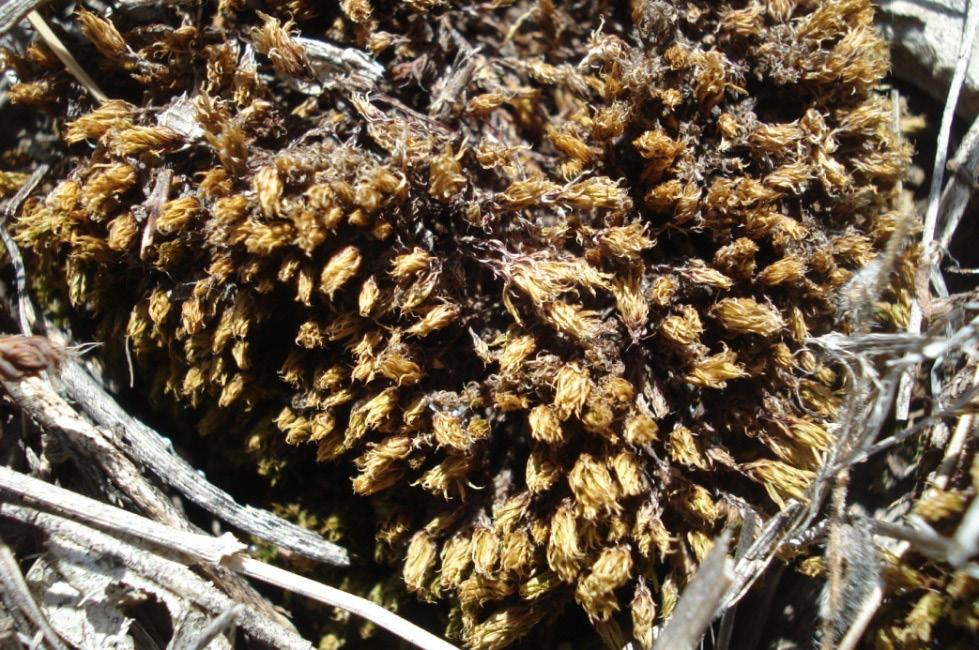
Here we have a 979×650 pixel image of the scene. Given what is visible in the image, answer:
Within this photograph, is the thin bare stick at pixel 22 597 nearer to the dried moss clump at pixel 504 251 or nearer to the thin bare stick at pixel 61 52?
the dried moss clump at pixel 504 251

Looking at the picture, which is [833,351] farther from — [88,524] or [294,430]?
[88,524]

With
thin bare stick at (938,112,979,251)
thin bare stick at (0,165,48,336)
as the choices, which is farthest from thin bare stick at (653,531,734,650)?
thin bare stick at (0,165,48,336)

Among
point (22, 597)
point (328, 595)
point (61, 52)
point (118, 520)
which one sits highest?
point (61, 52)

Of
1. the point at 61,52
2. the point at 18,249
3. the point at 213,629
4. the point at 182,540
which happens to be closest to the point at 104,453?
the point at 182,540

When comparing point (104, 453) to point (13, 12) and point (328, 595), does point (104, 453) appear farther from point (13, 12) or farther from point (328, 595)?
point (13, 12)

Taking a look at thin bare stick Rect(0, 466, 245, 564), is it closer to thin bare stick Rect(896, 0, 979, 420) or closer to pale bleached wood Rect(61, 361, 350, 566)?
pale bleached wood Rect(61, 361, 350, 566)

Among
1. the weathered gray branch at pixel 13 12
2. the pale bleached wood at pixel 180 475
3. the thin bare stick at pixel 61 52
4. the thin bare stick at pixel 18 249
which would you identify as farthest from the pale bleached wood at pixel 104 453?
the weathered gray branch at pixel 13 12
